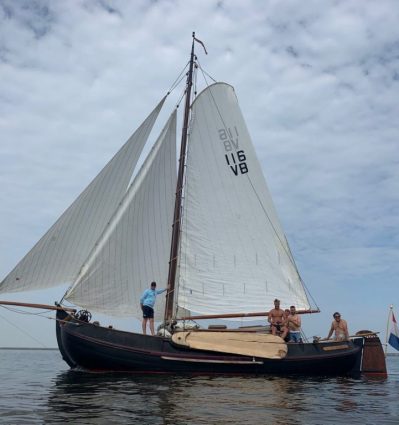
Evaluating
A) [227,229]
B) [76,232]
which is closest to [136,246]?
[76,232]

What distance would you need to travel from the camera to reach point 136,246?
2102 cm

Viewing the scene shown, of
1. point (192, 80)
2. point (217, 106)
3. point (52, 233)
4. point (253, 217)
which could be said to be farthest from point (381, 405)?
point (192, 80)

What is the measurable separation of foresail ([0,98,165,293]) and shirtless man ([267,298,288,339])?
25.2 feet

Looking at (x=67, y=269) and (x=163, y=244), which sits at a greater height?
(x=163, y=244)

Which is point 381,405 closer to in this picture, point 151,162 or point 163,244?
point 163,244

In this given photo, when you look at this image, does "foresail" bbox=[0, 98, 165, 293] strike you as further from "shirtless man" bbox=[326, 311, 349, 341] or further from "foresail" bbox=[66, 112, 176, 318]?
"shirtless man" bbox=[326, 311, 349, 341]

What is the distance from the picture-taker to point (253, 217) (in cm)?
2259

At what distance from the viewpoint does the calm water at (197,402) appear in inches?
396

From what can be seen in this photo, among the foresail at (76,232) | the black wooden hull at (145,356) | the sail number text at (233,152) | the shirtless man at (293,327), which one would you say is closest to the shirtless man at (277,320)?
the shirtless man at (293,327)

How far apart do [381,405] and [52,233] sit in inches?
517

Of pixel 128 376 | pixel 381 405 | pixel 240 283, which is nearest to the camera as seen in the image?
pixel 381 405

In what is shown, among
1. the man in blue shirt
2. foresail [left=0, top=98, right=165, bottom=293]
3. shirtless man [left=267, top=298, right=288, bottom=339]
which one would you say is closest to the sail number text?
foresail [left=0, top=98, right=165, bottom=293]

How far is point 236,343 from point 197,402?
23.4 feet

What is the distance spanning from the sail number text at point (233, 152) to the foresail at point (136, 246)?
7.78 feet
